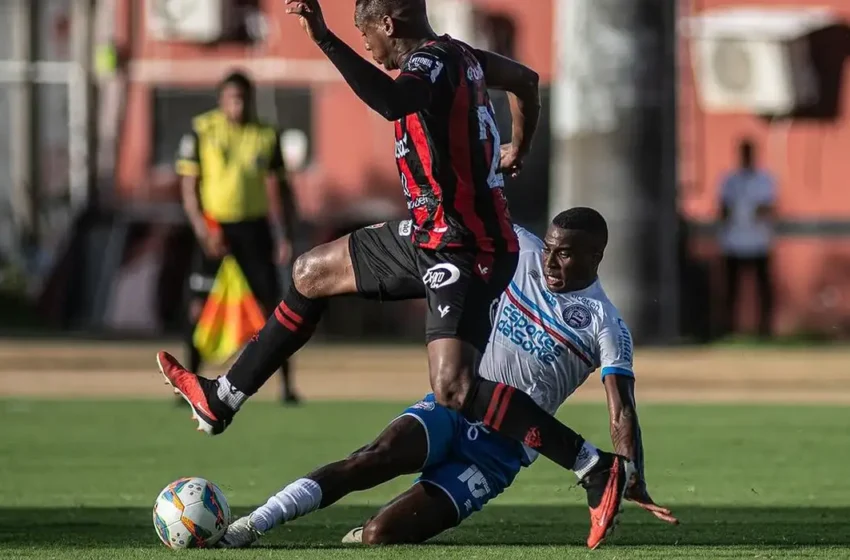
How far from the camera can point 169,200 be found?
965 inches

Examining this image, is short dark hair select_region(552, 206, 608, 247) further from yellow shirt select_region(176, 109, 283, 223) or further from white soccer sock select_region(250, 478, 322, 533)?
yellow shirt select_region(176, 109, 283, 223)

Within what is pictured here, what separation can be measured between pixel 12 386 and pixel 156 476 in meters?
6.57

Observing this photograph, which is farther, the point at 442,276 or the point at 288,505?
the point at 442,276

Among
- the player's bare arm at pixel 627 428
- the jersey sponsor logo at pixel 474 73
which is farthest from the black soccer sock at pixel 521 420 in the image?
the jersey sponsor logo at pixel 474 73

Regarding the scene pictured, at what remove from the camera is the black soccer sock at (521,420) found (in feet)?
24.1

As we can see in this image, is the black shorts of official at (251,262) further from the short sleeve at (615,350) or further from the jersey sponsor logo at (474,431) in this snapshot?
the short sleeve at (615,350)

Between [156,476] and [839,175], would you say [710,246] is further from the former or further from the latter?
[156,476]

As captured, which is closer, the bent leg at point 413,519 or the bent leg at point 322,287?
the bent leg at point 413,519

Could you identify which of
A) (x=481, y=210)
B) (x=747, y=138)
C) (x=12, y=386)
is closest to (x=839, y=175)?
(x=747, y=138)

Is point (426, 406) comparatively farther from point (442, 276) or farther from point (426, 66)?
point (426, 66)

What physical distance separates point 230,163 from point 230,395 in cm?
672

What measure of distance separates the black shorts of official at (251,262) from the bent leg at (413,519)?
644 centimetres

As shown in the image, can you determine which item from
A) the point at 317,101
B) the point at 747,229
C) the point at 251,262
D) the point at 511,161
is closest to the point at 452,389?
the point at 511,161

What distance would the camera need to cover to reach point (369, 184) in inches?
956
